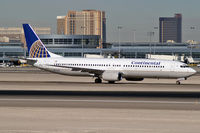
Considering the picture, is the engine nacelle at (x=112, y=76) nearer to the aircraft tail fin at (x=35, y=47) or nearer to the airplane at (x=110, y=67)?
the airplane at (x=110, y=67)

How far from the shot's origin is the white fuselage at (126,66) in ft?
189

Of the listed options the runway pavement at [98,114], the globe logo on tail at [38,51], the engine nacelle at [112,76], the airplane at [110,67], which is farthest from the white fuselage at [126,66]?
the runway pavement at [98,114]

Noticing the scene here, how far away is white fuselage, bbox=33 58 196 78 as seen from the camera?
2263 inches

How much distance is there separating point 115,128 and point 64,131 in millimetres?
2882

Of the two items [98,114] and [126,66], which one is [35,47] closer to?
[126,66]

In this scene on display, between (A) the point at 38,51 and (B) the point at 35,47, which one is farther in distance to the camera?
(B) the point at 35,47

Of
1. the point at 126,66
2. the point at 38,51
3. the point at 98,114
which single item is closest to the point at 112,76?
the point at 126,66

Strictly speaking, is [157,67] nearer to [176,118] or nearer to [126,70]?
[126,70]

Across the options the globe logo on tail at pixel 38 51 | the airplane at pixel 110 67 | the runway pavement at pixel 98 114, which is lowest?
the runway pavement at pixel 98 114

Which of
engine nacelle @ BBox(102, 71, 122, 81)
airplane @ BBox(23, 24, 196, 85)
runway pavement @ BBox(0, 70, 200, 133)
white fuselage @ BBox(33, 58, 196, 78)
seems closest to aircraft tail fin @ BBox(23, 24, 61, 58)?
airplane @ BBox(23, 24, 196, 85)

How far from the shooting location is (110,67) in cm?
5978

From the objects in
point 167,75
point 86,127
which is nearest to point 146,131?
Result: point 86,127

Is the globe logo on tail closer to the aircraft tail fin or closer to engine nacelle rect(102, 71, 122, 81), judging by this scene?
the aircraft tail fin

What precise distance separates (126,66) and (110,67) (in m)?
2.42
